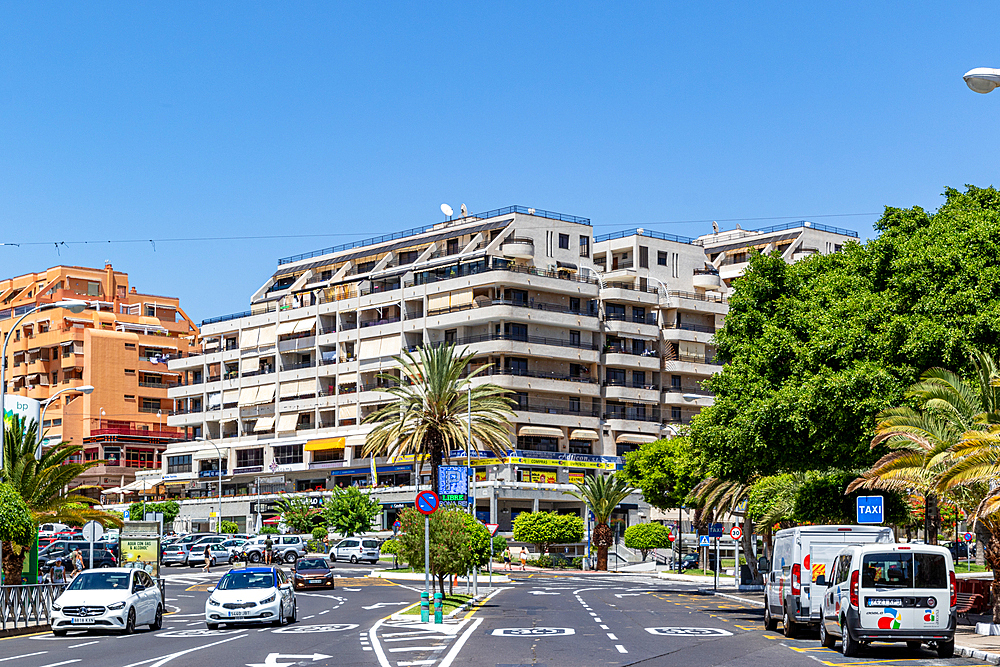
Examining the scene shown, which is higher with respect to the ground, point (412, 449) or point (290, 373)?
point (290, 373)

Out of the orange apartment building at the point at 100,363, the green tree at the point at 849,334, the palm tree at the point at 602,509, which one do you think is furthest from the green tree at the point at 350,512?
the green tree at the point at 849,334

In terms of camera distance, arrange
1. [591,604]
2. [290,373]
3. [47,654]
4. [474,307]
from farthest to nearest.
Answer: [290,373]
[474,307]
[591,604]
[47,654]

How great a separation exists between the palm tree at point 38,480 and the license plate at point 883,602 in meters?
23.5

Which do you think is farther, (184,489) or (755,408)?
(184,489)

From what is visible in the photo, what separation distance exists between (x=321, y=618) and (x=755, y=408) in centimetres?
1332

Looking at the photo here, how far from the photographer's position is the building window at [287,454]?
10606 centimetres

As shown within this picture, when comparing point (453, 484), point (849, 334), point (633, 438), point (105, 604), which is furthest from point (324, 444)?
point (105, 604)

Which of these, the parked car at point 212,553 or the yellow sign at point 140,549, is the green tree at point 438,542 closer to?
the yellow sign at point 140,549

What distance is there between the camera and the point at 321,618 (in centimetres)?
3462

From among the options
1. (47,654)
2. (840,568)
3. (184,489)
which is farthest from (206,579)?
(184,489)

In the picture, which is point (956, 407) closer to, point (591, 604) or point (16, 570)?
point (591, 604)

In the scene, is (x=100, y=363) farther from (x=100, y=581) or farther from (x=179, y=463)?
(x=100, y=581)

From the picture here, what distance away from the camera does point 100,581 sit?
30.3 meters

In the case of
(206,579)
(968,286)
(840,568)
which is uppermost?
(968,286)
